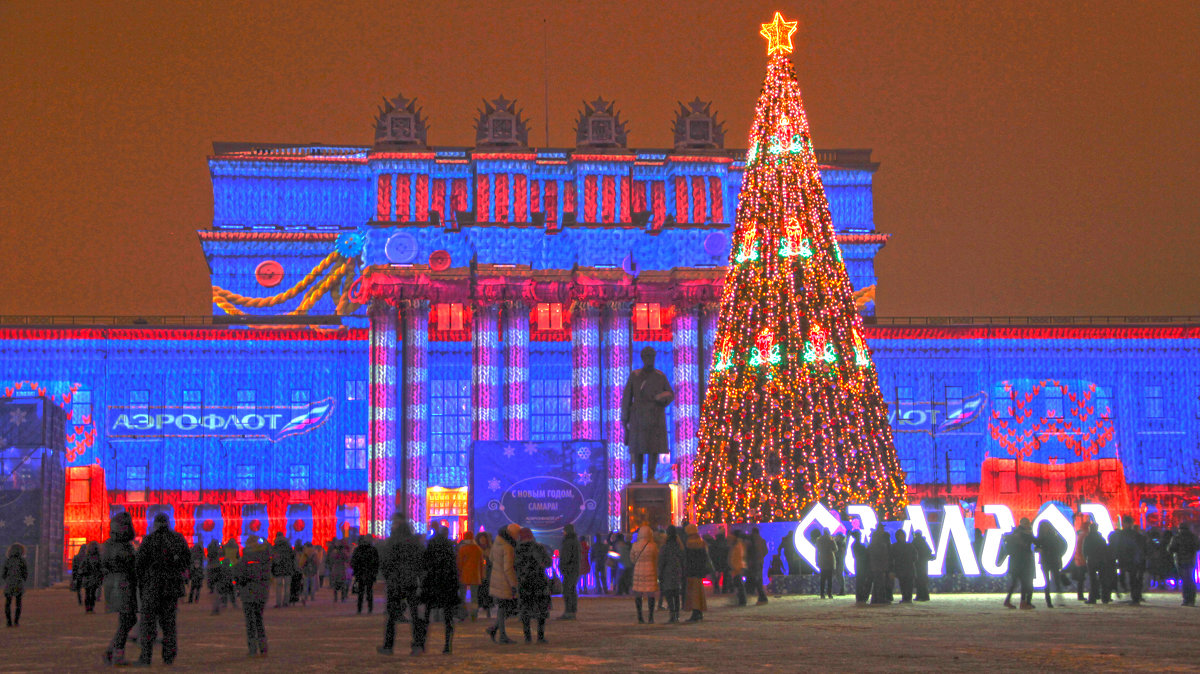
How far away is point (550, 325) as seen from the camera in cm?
6919

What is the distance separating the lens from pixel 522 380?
217 feet

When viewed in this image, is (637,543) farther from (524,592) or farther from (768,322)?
(768,322)

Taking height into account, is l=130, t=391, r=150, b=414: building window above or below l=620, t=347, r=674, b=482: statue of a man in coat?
above

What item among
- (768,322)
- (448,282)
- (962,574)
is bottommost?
(962,574)

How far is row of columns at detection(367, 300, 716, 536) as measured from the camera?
64.3 meters

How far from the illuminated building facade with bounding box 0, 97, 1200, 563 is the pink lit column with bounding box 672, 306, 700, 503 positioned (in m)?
0.11

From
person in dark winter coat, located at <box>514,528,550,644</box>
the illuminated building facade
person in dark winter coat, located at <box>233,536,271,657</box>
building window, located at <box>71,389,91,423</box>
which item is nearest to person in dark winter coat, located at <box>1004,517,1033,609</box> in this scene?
person in dark winter coat, located at <box>514,528,550,644</box>

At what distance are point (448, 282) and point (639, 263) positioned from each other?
29.7ft

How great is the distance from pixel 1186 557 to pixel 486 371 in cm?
4329

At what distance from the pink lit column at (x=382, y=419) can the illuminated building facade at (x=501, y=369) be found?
0.10 metres

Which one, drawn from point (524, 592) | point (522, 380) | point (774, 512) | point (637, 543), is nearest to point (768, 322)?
point (774, 512)

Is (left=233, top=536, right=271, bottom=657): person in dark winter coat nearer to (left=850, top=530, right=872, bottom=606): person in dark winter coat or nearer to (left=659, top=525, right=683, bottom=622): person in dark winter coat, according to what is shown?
(left=659, top=525, right=683, bottom=622): person in dark winter coat

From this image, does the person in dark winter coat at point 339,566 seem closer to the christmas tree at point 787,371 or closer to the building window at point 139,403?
the christmas tree at point 787,371

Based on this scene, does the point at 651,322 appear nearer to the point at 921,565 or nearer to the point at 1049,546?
the point at 921,565
